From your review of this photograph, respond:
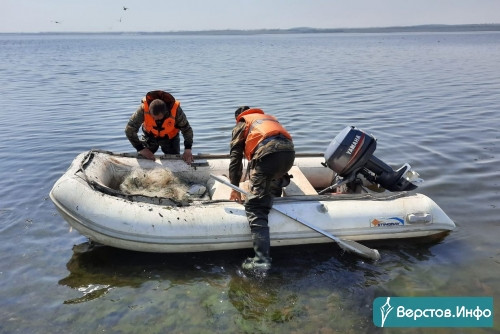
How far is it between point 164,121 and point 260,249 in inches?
94.2

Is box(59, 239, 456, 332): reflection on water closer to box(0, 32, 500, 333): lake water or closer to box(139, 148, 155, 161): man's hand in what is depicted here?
box(0, 32, 500, 333): lake water

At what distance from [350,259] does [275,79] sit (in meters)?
14.1

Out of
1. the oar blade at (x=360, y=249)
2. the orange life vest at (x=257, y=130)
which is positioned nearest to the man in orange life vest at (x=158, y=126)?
the orange life vest at (x=257, y=130)

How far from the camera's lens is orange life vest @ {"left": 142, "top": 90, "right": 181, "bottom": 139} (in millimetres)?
5430

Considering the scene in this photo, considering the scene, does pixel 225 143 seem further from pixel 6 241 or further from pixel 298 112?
pixel 6 241

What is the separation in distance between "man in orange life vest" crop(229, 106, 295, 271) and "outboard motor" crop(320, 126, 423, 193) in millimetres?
723

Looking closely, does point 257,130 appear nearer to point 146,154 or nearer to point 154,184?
point 154,184

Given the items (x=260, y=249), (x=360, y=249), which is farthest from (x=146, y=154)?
(x=360, y=249)

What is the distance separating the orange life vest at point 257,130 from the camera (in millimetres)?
4184

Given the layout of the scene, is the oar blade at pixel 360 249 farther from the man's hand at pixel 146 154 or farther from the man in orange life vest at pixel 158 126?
the man's hand at pixel 146 154

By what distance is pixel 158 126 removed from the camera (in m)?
5.68

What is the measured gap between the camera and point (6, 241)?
4.89 metres

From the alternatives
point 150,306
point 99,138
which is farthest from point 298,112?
point 150,306

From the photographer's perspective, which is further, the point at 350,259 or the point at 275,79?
the point at 275,79
